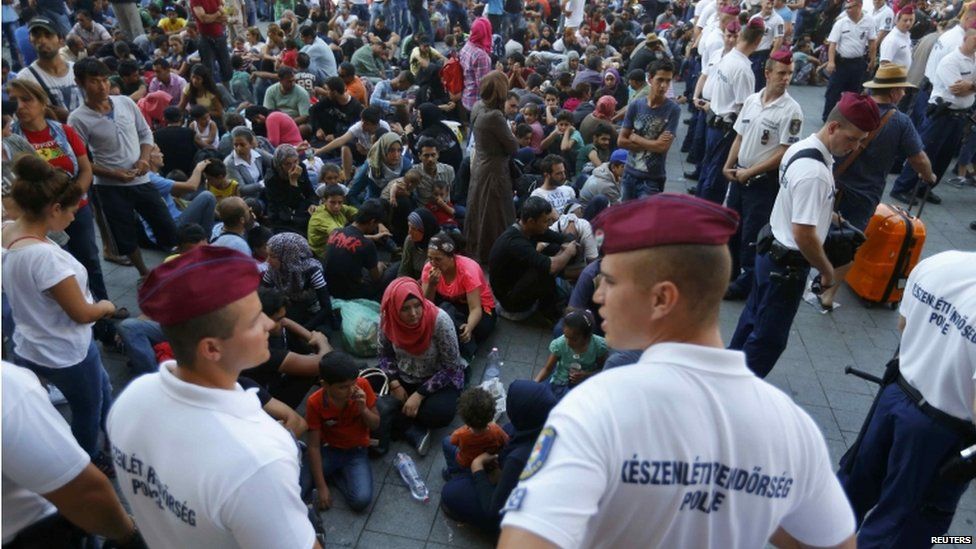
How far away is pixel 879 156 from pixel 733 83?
2062 mm

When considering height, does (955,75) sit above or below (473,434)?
above

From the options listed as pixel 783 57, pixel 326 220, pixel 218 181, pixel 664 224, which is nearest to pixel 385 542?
pixel 664 224

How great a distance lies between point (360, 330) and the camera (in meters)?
5.30

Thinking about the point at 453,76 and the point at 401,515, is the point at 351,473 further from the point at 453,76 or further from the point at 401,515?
the point at 453,76

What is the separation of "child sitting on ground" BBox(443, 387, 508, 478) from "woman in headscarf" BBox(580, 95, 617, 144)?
17.7ft

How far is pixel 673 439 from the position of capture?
125cm

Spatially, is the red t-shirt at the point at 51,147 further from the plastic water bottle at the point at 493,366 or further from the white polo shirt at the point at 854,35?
the white polo shirt at the point at 854,35

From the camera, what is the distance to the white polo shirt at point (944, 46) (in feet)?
25.7

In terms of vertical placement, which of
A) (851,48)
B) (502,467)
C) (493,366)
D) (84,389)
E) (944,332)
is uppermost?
(851,48)

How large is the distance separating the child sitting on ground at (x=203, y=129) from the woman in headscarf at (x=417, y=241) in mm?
3263

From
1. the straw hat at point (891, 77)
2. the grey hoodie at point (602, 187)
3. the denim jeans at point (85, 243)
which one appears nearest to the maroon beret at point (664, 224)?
the denim jeans at point (85, 243)

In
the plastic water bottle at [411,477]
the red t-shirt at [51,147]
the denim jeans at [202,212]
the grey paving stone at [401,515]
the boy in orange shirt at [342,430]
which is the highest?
the red t-shirt at [51,147]

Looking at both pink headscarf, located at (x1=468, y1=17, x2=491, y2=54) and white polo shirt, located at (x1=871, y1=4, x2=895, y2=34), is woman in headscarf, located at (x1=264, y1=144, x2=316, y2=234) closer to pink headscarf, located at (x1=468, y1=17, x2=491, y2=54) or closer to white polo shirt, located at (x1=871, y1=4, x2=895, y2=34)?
pink headscarf, located at (x1=468, y1=17, x2=491, y2=54)

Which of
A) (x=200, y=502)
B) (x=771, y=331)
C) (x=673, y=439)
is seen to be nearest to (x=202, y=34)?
(x=771, y=331)
